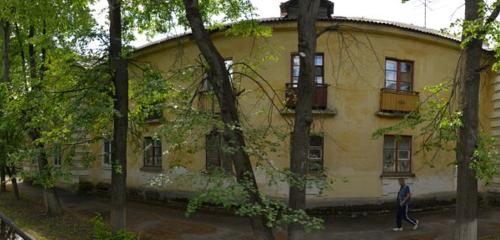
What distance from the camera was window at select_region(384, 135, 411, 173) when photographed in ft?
55.7

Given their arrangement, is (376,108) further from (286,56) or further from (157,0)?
(157,0)

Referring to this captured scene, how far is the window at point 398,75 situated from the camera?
16.9m

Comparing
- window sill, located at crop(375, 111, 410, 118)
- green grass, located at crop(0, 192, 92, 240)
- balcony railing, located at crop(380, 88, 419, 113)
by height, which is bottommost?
green grass, located at crop(0, 192, 92, 240)

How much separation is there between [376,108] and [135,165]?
1055cm

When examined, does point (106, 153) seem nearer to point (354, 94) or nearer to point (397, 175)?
point (354, 94)

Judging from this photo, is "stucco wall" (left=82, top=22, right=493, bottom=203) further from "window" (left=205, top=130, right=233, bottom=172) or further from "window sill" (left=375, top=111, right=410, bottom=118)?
"window" (left=205, top=130, right=233, bottom=172)

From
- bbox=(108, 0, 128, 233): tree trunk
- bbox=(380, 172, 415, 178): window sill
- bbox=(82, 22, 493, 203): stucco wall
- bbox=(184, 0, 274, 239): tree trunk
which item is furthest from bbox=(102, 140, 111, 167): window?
bbox=(380, 172, 415, 178): window sill

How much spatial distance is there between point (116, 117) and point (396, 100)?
33.0ft

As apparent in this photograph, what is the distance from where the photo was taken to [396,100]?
16.8 m

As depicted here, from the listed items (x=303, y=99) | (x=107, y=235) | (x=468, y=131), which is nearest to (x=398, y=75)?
(x=468, y=131)

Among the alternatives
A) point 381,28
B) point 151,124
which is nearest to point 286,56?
point 381,28

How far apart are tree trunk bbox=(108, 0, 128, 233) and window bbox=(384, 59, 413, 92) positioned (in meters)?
9.61

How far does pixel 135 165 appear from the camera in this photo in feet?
68.4

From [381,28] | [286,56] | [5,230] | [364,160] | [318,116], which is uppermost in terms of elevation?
[381,28]
